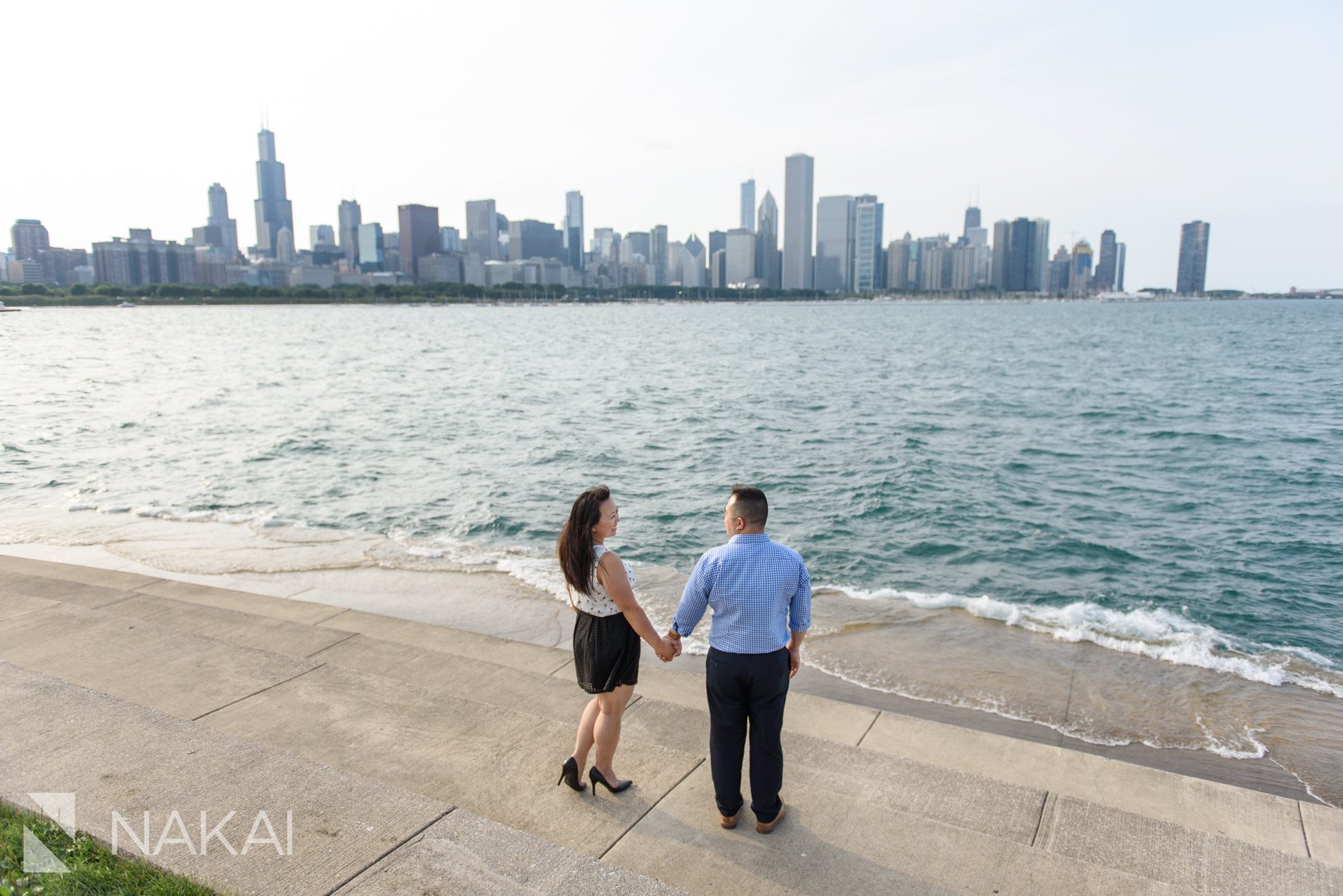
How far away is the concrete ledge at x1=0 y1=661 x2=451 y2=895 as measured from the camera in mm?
4070

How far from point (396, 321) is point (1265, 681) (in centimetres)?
14102

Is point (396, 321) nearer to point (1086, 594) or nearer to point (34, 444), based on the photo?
point (34, 444)

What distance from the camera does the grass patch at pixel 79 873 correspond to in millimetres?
3783

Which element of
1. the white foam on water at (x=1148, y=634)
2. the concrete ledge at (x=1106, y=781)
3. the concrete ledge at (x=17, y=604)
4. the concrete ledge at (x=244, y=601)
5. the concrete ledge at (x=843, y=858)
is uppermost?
the concrete ledge at (x=843, y=858)

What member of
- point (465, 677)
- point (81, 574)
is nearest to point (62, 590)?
point (81, 574)

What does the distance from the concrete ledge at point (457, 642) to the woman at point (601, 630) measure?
2.14 metres

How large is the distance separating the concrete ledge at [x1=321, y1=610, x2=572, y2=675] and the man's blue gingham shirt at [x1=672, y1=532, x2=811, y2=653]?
2.87m

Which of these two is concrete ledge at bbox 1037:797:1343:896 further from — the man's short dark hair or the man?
the man's short dark hair

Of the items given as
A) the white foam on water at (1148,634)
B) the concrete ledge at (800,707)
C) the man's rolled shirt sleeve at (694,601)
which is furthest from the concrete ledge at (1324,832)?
the white foam on water at (1148,634)

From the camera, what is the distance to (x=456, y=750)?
Result: 17.3 ft

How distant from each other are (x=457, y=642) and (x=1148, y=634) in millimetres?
8199

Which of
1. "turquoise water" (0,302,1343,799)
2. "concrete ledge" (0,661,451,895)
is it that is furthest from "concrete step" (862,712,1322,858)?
"concrete ledge" (0,661,451,895)

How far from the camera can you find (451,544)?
559 inches

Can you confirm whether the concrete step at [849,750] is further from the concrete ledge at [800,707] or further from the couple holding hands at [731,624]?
the couple holding hands at [731,624]
